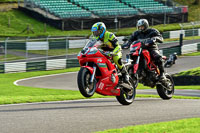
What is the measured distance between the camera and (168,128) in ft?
23.7

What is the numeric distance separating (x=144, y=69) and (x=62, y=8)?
102ft

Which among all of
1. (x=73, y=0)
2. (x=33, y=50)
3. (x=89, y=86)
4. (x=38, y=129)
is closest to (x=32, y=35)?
(x=33, y=50)

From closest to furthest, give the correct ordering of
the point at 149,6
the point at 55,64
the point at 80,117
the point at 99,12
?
1. the point at 80,117
2. the point at 55,64
3. the point at 99,12
4. the point at 149,6

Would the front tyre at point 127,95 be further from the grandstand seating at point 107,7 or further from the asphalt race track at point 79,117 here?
the grandstand seating at point 107,7

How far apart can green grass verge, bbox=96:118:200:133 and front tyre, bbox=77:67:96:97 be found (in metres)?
2.33

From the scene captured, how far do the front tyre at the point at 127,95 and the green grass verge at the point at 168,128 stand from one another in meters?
3.03

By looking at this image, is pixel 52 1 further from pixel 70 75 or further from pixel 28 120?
pixel 28 120

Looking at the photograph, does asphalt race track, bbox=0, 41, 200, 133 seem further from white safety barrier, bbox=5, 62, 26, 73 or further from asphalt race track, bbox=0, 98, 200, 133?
white safety barrier, bbox=5, 62, 26, 73

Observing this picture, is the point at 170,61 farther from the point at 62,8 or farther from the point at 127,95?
the point at 127,95

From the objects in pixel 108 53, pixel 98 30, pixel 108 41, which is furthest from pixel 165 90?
pixel 98 30

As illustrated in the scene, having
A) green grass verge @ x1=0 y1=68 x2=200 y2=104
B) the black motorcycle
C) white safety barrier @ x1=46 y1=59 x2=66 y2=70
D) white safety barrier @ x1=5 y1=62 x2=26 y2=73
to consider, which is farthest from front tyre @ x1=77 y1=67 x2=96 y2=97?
white safety barrier @ x1=46 y1=59 x2=66 y2=70

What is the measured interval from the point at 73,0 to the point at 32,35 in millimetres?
9805

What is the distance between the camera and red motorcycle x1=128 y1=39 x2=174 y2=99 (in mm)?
11961

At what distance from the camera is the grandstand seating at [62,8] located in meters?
41.1
